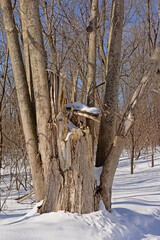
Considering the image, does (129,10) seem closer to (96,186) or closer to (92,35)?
(92,35)

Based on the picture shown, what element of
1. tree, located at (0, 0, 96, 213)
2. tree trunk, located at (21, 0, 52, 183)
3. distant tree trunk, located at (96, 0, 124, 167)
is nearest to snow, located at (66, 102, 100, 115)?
tree, located at (0, 0, 96, 213)

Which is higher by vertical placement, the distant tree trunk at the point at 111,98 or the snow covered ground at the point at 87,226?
the distant tree trunk at the point at 111,98

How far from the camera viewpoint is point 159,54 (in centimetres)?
276

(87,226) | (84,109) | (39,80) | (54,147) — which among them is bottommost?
(87,226)

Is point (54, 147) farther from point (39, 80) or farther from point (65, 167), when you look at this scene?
point (39, 80)

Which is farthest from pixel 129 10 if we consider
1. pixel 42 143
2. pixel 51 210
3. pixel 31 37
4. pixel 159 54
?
pixel 51 210

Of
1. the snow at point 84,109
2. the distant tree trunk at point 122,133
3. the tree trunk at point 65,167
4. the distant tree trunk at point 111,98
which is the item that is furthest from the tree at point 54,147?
the distant tree trunk at point 111,98

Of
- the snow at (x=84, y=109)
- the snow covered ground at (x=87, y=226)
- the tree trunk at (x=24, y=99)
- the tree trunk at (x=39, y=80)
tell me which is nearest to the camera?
the snow covered ground at (x=87, y=226)

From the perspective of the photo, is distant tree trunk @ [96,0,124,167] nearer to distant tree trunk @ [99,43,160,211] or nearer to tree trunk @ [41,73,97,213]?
distant tree trunk @ [99,43,160,211]

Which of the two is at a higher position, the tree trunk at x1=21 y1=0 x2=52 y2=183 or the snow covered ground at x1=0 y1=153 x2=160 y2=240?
the tree trunk at x1=21 y1=0 x2=52 y2=183

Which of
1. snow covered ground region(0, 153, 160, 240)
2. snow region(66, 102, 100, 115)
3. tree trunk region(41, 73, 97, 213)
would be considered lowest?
snow covered ground region(0, 153, 160, 240)

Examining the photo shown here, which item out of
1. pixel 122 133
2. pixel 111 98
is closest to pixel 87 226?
pixel 122 133

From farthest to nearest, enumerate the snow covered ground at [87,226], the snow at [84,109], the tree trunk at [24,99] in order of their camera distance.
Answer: the tree trunk at [24,99]
the snow at [84,109]
the snow covered ground at [87,226]

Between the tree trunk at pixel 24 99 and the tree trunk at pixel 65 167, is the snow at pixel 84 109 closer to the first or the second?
the tree trunk at pixel 65 167
